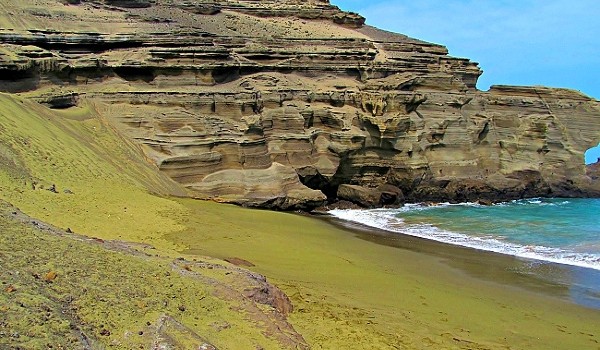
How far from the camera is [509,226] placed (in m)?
25.2

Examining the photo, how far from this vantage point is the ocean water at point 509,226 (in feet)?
65.8

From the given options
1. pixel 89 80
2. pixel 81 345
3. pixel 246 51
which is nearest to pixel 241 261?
pixel 81 345

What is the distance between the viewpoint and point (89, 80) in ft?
90.3

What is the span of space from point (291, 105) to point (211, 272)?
2068 cm

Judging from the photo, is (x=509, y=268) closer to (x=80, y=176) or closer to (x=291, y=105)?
(x=80, y=176)

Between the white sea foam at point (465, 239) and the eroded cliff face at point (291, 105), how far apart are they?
1.96m

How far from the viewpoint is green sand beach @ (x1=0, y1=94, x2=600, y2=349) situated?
7.55m

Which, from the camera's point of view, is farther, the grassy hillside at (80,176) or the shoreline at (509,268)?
the shoreline at (509,268)

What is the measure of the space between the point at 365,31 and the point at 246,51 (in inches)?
605

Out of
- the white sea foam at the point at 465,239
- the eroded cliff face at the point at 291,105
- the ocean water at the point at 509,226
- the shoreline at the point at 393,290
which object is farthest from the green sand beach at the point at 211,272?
the eroded cliff face at the point at 291,105

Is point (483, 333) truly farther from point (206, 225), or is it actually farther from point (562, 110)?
point (562, 110)

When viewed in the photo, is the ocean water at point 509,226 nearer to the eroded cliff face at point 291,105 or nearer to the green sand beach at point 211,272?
the green sand beach at point 211,272

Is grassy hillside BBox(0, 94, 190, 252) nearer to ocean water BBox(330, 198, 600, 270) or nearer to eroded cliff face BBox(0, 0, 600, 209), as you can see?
eroded cliff face BBox(0, 0, 600, 209)

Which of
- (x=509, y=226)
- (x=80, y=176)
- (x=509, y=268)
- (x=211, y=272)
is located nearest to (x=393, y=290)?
(x=211, y=272)
